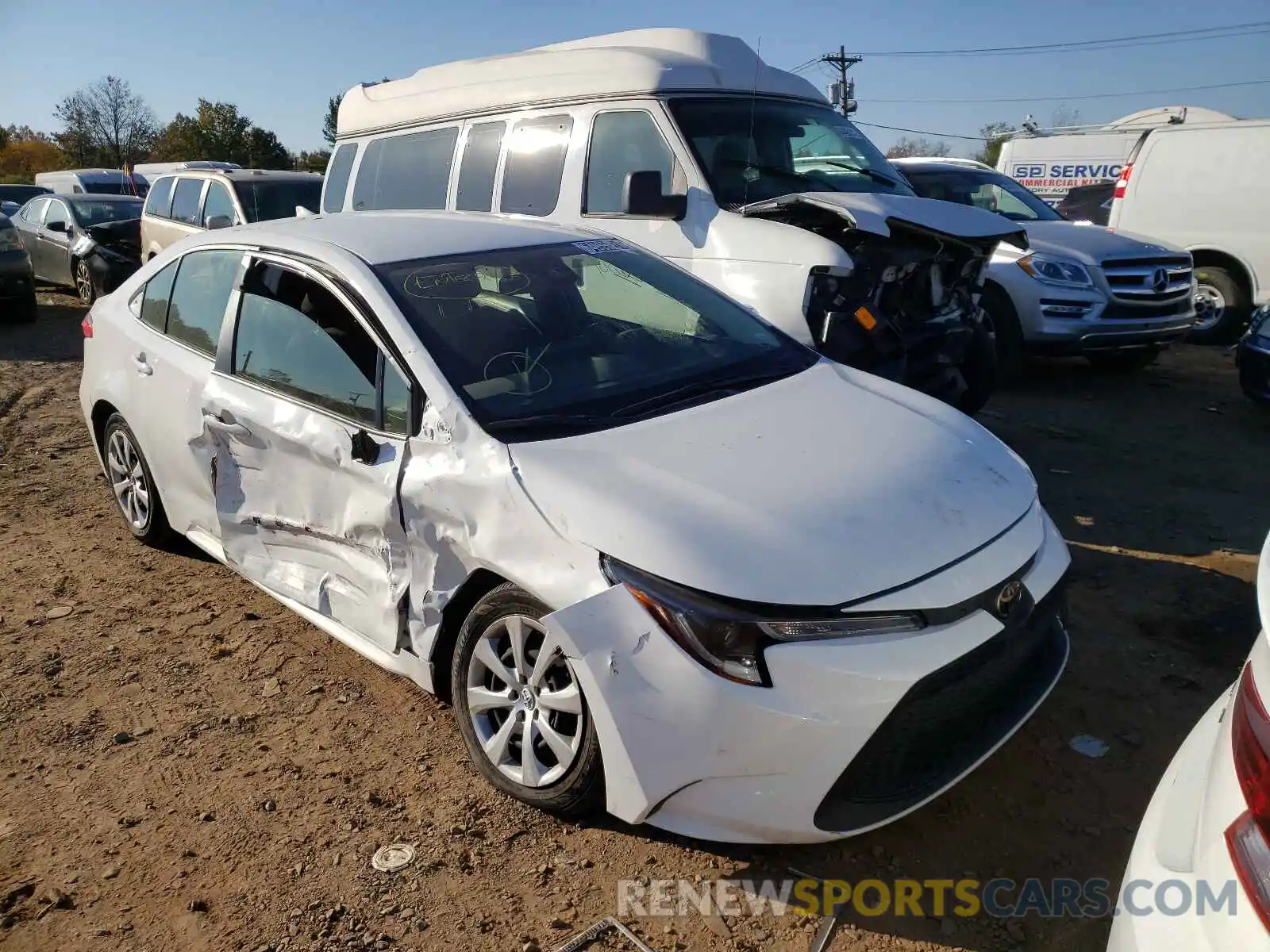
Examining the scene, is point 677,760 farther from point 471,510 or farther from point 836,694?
point 471,510

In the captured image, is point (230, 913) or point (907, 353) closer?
point (230, 913)

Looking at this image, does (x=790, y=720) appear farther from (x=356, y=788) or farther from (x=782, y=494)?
(x=356, y=788)

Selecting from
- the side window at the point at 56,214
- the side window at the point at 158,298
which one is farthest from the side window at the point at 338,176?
the side window at the point at 56,214

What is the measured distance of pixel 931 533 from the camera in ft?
8.37

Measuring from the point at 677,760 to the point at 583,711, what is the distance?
0.32 metres

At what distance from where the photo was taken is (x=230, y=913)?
97.1 inches

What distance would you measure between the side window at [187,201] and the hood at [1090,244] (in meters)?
8.21

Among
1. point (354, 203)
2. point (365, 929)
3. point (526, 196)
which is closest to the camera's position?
point (365, 929)

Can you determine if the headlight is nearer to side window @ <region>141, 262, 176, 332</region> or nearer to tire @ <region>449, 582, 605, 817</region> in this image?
side window @ <region>141, 262, 176, 332</region>

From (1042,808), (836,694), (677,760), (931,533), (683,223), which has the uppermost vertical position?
(683,223)

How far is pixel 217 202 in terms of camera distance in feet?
32.2

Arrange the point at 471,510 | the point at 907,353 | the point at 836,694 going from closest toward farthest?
1. the point at 836,694
2. the point at 471,510
3. the point at 907,353

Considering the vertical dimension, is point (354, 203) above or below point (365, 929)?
above

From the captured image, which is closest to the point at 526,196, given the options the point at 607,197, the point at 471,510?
Result: the point at 607,197
